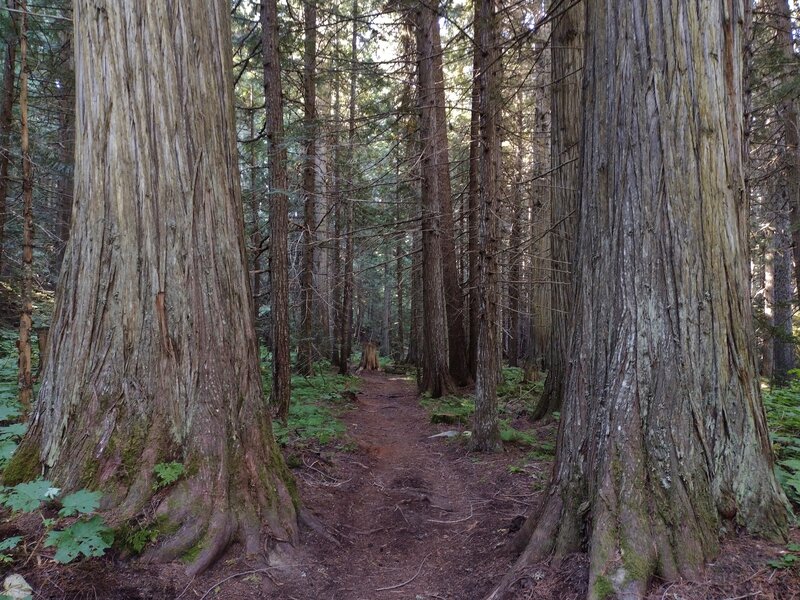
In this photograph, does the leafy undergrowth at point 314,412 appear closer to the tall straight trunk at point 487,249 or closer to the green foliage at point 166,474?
the tall straight trunk at point 487,249

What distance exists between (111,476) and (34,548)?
549 mm

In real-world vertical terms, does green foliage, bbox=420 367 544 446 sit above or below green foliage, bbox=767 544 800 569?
below

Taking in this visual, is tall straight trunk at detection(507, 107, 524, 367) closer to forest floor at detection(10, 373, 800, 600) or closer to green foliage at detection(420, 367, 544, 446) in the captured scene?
green foliage at detection(420, 367, 544, 446)

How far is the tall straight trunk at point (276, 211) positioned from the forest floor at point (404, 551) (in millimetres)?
1330

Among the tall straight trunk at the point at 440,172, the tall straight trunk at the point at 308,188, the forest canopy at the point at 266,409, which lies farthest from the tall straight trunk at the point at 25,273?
the tall straight trunk at the point at 440,172

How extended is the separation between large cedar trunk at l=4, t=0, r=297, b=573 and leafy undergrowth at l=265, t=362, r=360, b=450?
109 inches

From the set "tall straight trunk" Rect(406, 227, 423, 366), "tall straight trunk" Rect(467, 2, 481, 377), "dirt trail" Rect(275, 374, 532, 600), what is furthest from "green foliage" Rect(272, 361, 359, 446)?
"tall straight trunk" Rect(467, 2, 481, 377)

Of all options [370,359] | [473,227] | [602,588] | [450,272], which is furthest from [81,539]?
[370,359]

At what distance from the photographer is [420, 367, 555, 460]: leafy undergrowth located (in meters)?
6.90

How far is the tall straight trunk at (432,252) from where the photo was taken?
10.9 m

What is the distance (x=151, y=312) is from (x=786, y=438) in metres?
5.04

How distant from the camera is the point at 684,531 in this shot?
8.66 feet

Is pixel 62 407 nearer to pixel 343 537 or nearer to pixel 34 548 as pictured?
pixel 34 548

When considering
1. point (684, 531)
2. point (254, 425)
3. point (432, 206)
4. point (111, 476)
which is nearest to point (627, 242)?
point (684, 531)
